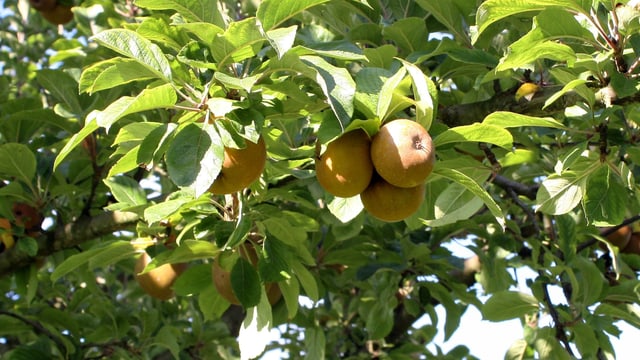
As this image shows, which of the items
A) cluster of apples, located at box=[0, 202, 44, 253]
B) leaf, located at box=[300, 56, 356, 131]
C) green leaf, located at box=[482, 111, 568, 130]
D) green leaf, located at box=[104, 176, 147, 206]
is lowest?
cluster of apples, located at box=[0, 202, 44, 253]

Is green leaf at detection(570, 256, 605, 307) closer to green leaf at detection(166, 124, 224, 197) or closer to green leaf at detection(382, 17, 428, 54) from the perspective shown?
green leaf at detection(382, 17, 428, 54)

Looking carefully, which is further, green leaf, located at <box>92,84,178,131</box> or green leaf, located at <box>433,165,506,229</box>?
green leaf, located at <box>433,165,506,229</box>

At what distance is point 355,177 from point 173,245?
38.1 inches

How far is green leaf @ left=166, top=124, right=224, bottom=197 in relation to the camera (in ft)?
4.09

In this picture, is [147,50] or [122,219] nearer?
[147,50]

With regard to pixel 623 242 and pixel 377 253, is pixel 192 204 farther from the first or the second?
pixel 623 242

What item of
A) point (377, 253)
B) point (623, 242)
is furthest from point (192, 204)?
point (623, 242)

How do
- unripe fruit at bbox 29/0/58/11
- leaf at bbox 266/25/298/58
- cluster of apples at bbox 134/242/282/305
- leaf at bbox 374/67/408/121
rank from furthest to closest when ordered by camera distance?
unripe fruit at bbox 29/0/58/11 → cluster of apples at bbox 134/242/282/305 → leaf at bbox 374/67/408/121 → leaf at bbox 266/25/298/58

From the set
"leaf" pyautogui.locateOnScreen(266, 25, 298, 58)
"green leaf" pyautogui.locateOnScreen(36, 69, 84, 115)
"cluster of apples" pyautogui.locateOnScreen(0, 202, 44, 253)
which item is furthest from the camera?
"cluster of apples" pyautogui.locateOnScreen(0, 202, 44, 253)

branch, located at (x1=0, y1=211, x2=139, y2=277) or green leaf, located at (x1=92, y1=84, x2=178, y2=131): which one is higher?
green leaf, located at (x1=92, y1=84, x2=178, y2=131)

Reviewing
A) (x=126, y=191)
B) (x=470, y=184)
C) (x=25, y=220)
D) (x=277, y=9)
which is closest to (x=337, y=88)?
(x=277, y=9)

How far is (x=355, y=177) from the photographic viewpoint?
1.32 m


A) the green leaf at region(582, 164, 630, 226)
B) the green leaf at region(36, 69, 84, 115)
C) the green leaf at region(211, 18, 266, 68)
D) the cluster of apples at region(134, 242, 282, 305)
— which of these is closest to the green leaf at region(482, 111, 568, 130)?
the green leaf at region(582, 164, 630, 226)

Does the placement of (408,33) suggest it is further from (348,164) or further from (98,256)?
(98,256)
